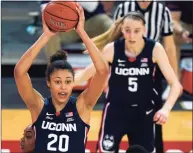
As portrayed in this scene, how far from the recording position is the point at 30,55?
116 inches

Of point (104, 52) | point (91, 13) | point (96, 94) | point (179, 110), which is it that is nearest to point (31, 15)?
point (91, 13)

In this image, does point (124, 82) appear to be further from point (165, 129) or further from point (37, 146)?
point (165, 129)

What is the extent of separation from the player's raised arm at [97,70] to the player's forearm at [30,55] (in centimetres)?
19

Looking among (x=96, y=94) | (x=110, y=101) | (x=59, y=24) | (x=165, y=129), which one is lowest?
Answer: (x=165, y=129)

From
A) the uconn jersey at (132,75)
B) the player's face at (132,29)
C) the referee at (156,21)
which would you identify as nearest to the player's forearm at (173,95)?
the uconn jersey at (132,75)

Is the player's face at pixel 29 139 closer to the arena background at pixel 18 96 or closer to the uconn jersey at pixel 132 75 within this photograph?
the uconn jersey at pixel 132 75

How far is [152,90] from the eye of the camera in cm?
409

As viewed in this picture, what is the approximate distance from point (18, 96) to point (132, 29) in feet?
10.7

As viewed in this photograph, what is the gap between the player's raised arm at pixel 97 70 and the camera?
2.91 meters

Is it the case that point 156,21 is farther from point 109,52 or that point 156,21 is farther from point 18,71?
point 18,71

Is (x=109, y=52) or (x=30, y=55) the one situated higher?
(x=30, y=55)

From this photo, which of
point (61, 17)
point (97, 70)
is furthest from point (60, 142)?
point (61, 17)

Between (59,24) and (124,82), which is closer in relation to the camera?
(59,24)

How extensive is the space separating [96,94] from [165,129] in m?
2.91
